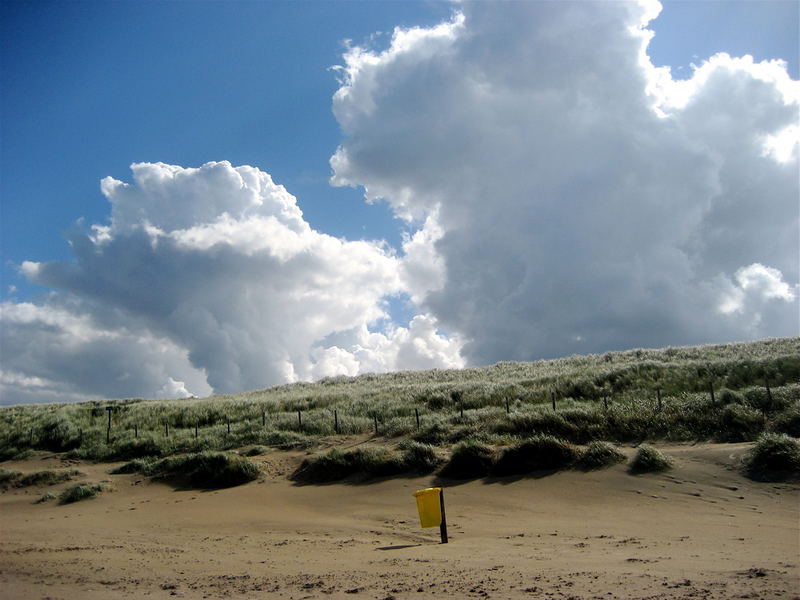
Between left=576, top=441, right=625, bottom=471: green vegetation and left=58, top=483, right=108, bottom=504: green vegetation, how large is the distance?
47.9ft

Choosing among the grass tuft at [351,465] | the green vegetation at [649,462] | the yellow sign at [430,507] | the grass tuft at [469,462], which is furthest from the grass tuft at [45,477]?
the green vegetation at [649,462]

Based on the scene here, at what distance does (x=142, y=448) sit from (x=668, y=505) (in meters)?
20.1

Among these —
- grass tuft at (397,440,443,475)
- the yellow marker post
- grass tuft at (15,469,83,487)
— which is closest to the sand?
the yellow marker post

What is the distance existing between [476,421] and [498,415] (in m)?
0.94

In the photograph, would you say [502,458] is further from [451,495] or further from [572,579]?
[572,579]

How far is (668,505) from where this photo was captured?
11.5m

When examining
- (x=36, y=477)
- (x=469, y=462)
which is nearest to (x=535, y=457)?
(x=469, y=462)

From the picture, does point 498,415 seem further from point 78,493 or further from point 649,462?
point 78,493

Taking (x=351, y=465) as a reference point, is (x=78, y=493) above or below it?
below

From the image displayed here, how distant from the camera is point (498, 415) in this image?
68.7ft

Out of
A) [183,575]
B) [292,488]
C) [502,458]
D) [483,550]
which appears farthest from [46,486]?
[483,550]

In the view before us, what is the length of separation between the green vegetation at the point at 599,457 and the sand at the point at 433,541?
45 cm

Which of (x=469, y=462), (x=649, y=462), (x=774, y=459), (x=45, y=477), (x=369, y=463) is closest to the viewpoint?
(x=774, y=459)

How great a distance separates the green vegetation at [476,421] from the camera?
16234 mm
